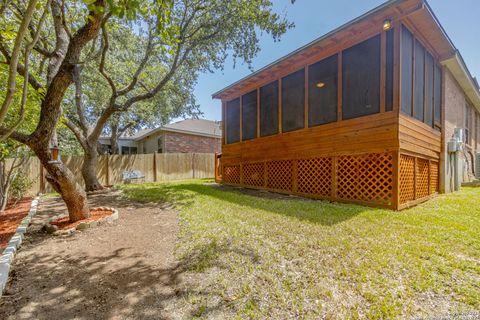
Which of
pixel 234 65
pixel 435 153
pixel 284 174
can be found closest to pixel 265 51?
pixel 234 65

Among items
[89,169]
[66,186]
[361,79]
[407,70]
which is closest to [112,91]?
[89,169]

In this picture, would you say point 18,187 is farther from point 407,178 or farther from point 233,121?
point 407,178

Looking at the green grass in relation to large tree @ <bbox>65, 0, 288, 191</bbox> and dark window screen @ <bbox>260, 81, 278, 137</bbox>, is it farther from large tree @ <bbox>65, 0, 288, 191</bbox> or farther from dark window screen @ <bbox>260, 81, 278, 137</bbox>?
large tree @ <bbox>65, 0, 288, 191</bbox>

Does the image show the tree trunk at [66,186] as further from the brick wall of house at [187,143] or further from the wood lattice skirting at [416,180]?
the brick wall of house at [187,143]

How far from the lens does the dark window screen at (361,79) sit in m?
5.43

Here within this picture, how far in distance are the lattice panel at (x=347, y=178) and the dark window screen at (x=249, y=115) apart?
12.5ft

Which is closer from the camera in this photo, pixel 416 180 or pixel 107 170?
pixel 416 180

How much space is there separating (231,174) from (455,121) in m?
9.70

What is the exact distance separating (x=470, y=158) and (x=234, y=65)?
1289cm

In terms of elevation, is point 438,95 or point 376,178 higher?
point 438,95

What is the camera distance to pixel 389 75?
17.1ft

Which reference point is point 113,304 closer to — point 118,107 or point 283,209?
point 283,209

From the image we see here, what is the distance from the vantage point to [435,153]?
710cm

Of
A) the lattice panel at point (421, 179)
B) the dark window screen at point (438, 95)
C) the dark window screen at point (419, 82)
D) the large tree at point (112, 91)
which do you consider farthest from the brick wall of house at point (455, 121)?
the large tree at point (112, 91)
